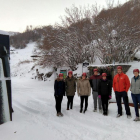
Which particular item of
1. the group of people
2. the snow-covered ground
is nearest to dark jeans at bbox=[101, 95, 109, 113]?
the group of people

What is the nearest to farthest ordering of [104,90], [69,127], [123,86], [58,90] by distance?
[69,127]
[123,86]
[104,90]
[58,90]

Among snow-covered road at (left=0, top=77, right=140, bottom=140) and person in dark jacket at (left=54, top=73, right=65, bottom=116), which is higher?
person in dark jacket at (left=54, top=73, right=65, bottom=116)

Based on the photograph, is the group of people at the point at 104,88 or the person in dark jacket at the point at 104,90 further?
the person in dark jacket at the point at 104,90

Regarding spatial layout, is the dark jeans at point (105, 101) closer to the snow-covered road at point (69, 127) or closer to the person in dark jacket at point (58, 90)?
the snow-covered road at point (69, 127)

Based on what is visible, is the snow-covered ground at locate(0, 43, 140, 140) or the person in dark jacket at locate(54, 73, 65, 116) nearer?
the snow-covered ground at locate(0, 43, 140, 140)

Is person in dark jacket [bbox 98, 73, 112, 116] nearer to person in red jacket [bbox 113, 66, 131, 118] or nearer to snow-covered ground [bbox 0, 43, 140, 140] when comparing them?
person in red jacket [bbox 113, 66, 131, 118]

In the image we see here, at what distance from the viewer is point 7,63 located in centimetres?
416

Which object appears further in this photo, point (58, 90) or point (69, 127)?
point (58, 90)

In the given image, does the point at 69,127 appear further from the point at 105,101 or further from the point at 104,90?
the point at 104,90

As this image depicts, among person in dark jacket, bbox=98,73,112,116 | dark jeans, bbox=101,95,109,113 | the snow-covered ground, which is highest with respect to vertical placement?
person in dark jacket, bbox=98,73,112,116

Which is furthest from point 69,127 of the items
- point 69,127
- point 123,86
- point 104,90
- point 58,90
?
point 123,86

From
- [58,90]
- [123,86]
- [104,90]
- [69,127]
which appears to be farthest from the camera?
[58,90]

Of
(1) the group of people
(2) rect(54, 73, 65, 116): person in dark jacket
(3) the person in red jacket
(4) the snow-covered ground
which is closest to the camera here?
(4) the snow-covered ground

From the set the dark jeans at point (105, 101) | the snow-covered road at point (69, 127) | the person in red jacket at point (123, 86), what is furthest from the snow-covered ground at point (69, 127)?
the person in red jacket at point (123, 86)
